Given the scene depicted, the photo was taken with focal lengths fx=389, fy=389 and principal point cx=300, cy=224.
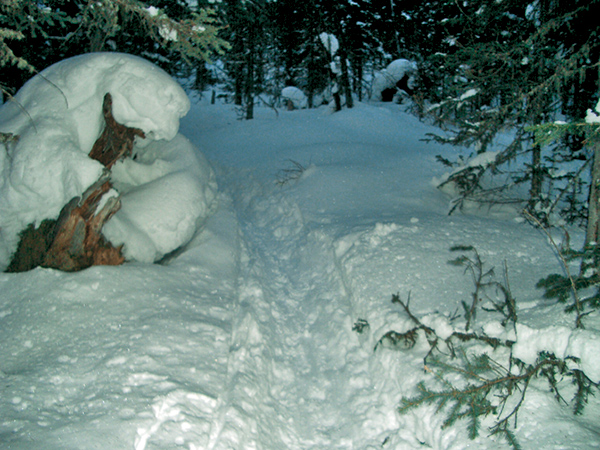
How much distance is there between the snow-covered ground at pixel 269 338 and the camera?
10.3 feet

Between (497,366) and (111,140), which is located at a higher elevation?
(111,140)

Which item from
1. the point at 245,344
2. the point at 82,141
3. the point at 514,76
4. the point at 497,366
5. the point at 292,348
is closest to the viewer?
the point at 497,366

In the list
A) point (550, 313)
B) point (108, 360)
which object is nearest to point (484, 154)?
point (550, 313)

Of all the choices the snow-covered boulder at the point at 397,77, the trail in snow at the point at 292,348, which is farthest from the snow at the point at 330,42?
the trail in snow at the point at 292,348

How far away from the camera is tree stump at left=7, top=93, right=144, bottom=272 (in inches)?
199

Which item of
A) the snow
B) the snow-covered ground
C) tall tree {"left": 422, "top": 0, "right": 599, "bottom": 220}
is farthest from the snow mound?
the snow

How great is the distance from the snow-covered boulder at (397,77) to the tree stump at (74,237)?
24.1 metres

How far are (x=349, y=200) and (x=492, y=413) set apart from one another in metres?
5.81

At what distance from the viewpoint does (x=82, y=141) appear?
18.0ft

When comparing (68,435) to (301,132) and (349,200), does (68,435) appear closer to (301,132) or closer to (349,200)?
(349,200)

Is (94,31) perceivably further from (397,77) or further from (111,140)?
(397,77)

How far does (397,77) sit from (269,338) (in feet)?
82.4

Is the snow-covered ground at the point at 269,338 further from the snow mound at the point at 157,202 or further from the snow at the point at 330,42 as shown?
the snow at the point at 330,42

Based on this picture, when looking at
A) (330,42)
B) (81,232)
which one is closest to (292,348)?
(81,232)
